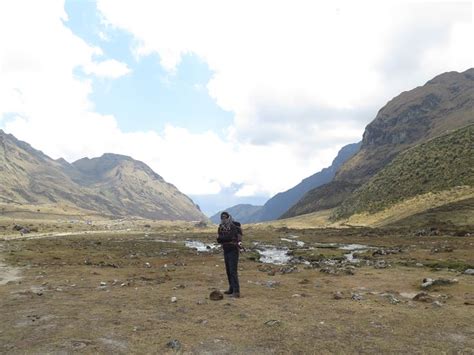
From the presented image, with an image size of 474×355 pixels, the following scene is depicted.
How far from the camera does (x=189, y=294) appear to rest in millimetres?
21219

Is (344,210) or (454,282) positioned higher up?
(344,210)

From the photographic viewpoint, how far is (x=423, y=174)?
132500 mm

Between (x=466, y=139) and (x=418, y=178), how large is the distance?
59.9 ft

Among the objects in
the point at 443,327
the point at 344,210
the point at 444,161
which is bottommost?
the point at 443,327

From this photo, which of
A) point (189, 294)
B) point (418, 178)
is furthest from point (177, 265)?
point (418, 178)

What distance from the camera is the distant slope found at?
118 metres

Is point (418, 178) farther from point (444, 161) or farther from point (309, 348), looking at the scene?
point (309, 348)

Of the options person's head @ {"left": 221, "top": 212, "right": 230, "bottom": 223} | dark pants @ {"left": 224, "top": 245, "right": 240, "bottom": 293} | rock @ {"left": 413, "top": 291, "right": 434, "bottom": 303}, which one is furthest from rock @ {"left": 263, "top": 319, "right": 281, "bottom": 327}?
rock @ {"left": 413, "top": 291, "right": 434, "bottom": 303}

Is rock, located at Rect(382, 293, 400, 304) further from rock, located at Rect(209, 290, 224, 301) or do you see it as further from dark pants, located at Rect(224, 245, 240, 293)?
rock, located at Rect(209, 290, 224, 301)

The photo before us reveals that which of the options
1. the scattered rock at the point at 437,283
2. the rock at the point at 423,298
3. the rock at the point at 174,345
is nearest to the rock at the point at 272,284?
the rock at the point at 423,298

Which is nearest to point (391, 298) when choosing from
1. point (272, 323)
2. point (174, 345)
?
point (272, 323)

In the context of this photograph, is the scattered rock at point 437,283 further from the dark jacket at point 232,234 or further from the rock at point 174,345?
the rock at point 174,345

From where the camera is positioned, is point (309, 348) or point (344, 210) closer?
point (309, 348)

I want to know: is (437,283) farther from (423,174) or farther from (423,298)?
(423,174)
